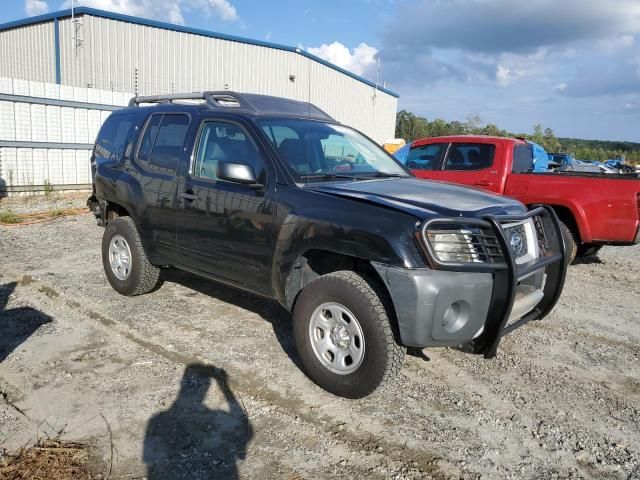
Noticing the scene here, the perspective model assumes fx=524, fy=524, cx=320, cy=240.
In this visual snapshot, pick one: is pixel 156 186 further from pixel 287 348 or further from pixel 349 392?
pixel 349 392

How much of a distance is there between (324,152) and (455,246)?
1.63m

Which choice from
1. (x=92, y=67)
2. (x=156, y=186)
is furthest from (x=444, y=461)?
(x=92, y=67)

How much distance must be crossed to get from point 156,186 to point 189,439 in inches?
101

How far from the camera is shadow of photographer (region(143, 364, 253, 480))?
2.70 meters

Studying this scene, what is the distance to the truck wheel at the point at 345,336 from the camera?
3164mm

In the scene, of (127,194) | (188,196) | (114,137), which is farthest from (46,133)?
(188,196)

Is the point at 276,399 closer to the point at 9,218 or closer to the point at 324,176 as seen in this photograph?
the point at 324,176

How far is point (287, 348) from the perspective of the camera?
4266mm

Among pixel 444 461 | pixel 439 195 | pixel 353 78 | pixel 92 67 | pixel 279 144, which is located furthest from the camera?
pixel 353 78

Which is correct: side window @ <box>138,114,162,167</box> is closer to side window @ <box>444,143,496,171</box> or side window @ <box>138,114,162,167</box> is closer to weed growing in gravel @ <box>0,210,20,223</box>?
side window @ <box>444,143,496,171</box>

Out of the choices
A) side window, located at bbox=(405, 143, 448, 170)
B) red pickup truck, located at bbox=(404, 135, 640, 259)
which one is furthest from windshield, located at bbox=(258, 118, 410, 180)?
side window, located at bbox=(405, 143, 448, 170)

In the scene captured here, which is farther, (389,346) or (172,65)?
(172,65)

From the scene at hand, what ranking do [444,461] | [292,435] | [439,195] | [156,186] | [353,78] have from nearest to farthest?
[444,461]
[292,435]
[439,195]
[156,186]
[353,78]

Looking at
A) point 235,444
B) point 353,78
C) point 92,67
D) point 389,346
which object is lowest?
point 235,444
